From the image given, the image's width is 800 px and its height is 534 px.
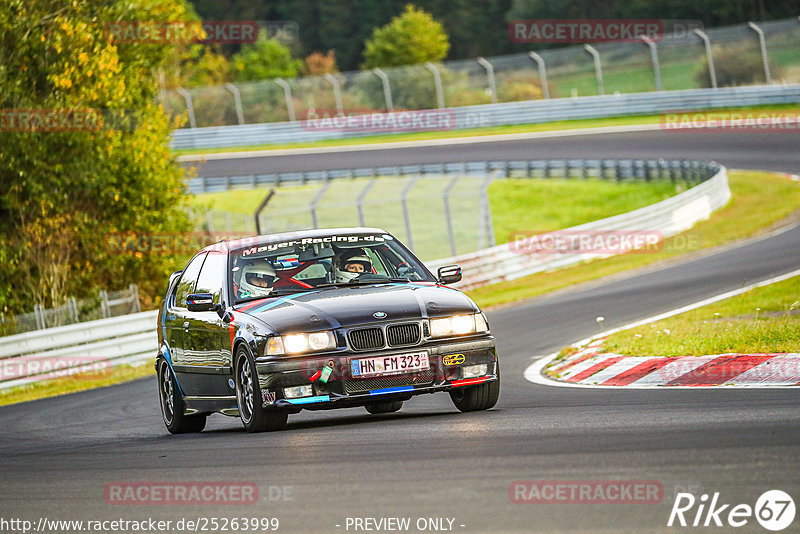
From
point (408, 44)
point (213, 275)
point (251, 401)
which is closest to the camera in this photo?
point (251, 401)

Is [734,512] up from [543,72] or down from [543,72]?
up

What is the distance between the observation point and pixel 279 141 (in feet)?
181

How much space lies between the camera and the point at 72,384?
19438 mm

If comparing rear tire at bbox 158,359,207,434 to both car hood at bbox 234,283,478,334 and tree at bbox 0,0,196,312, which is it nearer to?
car hood at bbox 234,283,478,334

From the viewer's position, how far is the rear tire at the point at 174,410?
10797 millimetres

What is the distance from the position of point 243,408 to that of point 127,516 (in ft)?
10.1

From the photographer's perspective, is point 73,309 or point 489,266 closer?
point 73,309

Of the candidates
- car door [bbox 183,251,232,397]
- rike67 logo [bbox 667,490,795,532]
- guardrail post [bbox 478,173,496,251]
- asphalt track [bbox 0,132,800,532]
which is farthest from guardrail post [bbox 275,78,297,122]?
rike67 logo [bbox 667,490,795,532]

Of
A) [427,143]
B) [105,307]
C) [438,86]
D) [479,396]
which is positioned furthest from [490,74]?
[479,396]

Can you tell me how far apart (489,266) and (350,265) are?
16.1m

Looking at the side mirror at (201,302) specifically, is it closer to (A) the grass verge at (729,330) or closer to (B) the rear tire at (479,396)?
(B) the rear tire at (479,396)

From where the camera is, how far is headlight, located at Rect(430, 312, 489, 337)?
8930mm

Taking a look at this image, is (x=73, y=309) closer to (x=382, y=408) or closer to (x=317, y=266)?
(x=382, y=408)

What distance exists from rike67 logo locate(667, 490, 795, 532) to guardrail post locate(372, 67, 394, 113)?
48.2 metres
